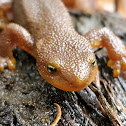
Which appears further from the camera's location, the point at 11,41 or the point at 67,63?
the point at 11,41

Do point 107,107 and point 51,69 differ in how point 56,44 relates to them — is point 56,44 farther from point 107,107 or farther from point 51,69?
point 107,107

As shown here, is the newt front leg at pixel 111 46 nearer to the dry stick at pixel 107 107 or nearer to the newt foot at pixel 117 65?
the newt foot at pixel 117 65

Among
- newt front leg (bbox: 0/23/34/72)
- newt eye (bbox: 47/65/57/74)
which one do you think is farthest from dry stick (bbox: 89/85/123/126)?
newt front leg (bbox: 0/23/34/72)

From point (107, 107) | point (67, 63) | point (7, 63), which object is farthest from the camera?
point (7, 63)

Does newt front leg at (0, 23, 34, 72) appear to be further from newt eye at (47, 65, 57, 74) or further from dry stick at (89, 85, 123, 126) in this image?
dry stick at (89, 85, 123, 126)

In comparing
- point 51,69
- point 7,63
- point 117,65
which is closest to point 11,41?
point 7,63

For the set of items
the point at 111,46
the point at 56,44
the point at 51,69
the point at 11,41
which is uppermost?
the point at 111,46
